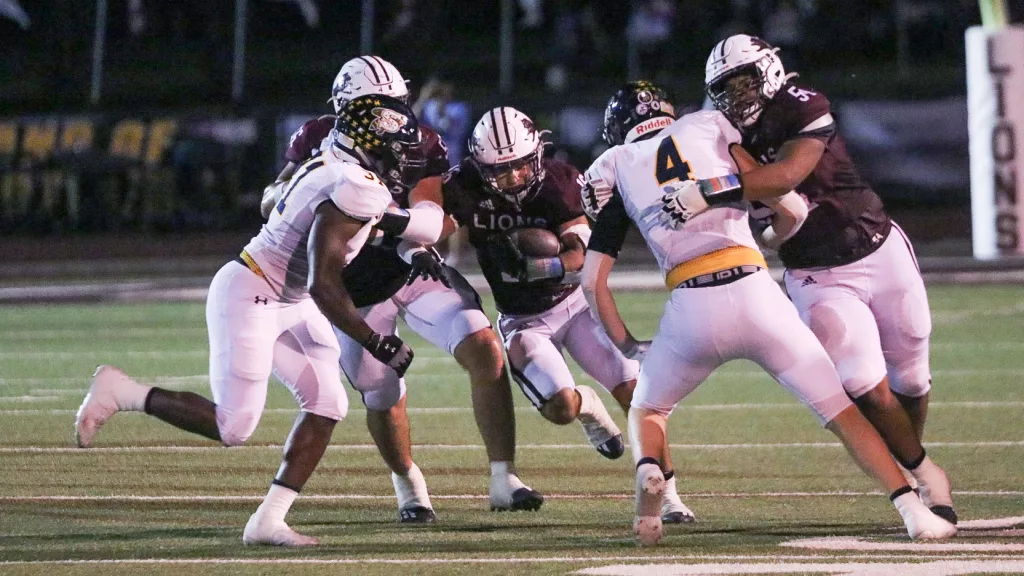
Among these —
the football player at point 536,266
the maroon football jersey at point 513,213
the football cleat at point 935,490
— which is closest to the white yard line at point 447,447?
the football player at point 536,266

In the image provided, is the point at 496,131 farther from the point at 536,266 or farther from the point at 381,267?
the point at 381,267

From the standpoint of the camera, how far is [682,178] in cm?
525

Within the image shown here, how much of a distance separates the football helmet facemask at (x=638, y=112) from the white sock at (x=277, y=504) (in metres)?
1.66

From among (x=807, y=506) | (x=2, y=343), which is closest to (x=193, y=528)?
(x=807, y=506)

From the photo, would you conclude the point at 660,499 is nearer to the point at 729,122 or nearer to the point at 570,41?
the point at 729,122

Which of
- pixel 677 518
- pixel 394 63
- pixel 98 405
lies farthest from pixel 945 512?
pixel 394 63

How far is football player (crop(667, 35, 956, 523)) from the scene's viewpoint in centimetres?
544

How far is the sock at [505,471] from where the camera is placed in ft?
20.2

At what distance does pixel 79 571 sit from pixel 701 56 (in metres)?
17.2

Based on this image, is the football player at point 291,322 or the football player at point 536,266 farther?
the football player at point 536,266

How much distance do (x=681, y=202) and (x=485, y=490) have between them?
1894 mm

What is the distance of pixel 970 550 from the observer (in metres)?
5.01

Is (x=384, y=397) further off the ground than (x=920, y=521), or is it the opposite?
(x=920, y=521)

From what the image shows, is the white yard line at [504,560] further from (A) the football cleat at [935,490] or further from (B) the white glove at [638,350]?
(B) the white glove at [638,350]
